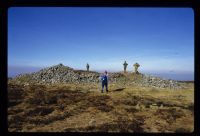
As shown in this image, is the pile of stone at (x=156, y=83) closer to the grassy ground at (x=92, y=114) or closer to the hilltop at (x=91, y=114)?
the hilltop at (x=91, y=114)

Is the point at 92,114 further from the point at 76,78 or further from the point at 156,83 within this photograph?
the point at 76,78

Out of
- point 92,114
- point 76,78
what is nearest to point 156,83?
point 76,78

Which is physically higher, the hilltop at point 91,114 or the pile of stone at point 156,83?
the pile of stone at point 156,83

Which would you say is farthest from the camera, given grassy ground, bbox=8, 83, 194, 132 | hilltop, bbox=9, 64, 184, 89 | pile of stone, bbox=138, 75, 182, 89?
hilltop, bbox=9, 64, 184, 89

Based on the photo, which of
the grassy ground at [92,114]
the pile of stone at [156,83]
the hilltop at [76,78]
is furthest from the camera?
the hilltop at [76,78]

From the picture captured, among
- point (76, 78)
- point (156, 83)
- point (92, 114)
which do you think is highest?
point (76, 78)

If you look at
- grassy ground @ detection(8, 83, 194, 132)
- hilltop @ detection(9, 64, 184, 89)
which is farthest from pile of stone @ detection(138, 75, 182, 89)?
grassy ground @ detection(8, 83, 194, 132)

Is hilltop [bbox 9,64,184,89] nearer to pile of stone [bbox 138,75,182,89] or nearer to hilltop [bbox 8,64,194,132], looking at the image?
pile of stone [bbox 138,75,182,89]

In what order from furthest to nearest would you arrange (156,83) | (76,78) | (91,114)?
(76,78), (156,83), (91,114)

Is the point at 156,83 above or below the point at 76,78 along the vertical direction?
below

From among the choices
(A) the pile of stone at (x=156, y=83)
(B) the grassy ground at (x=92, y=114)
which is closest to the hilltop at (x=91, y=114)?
(B) the grassy ground at (x=92, y=114)

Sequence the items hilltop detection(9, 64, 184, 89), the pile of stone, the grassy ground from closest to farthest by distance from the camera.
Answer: the grassy ground, the pile of stone, hilltop detection(9, 64, 184, 89)
